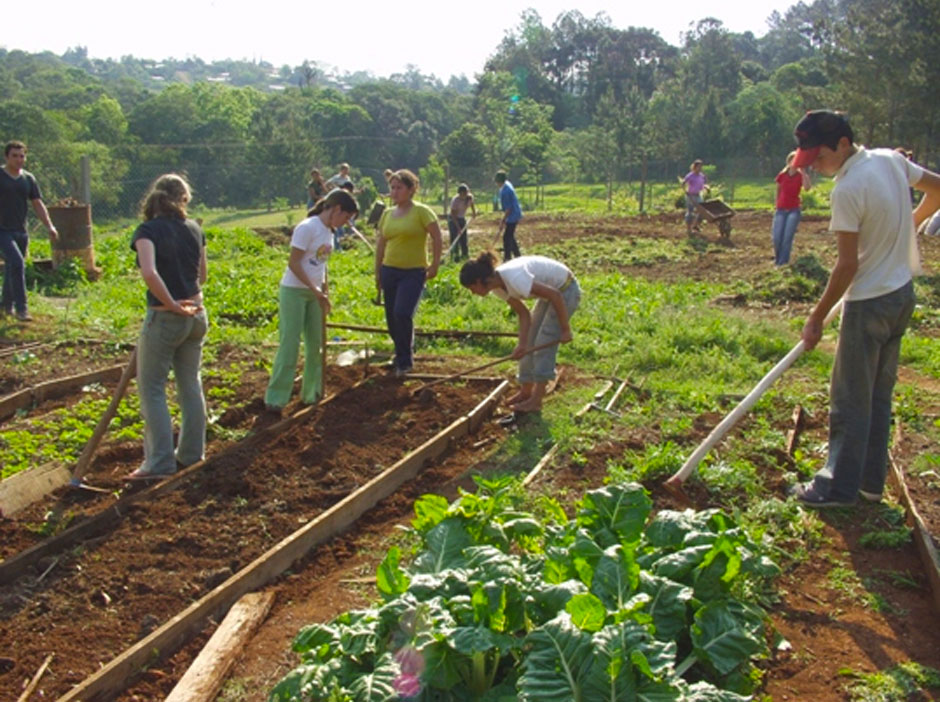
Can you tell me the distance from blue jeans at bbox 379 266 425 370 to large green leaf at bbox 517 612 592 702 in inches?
198

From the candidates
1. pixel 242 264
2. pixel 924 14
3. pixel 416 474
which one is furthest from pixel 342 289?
pixel 924 14

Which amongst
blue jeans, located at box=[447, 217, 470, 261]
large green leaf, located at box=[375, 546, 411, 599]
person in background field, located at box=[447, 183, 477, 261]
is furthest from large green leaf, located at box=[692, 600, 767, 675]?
blue jeans, located at box=[447, 217, 470, 261]

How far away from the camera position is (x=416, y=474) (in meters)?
5.94

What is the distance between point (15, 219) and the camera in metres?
9.64

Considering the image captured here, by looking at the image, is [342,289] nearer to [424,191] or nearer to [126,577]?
[126,577]

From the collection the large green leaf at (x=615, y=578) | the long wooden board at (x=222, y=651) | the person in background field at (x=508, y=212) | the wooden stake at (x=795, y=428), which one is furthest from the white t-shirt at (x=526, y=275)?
the person in background field at (x=508, y=212)

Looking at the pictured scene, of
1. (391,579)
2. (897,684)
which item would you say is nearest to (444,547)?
(391,579)

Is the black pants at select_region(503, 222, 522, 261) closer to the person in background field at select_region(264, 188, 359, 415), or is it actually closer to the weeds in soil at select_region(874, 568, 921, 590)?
the person in background field at select_region(264, 188, 359, 415)

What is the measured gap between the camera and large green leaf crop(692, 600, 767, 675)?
323 centimetres

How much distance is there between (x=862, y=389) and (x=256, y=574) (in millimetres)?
3408

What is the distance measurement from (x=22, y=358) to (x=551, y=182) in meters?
51.0

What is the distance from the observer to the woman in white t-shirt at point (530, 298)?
6.20 meters

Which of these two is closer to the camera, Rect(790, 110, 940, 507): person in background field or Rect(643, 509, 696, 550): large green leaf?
Rect(643, 509, 696, 550): large green leaf

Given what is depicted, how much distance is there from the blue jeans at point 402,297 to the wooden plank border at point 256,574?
1.57m
